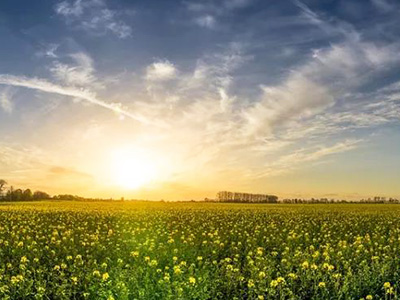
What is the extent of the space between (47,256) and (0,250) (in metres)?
2.23

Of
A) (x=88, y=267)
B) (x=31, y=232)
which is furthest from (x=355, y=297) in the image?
(x=31, y=232)

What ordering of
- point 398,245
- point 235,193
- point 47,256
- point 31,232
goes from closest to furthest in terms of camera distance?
point 47,256, point 398,245, point 31,232, point 235,193

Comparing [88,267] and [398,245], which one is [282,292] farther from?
[398,245]

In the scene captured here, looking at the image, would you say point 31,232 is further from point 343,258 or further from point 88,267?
point 343,258

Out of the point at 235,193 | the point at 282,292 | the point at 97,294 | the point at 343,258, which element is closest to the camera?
the point at 282,292

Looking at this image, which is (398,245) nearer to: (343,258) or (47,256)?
(343,258)

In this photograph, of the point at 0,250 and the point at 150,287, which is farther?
the point at 0,250

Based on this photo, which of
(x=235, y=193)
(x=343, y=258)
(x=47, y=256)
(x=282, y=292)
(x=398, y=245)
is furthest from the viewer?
(x=235, y=193)

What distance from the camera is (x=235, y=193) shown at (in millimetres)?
187875

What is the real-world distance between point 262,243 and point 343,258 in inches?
175

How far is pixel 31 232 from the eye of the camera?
68.0ft

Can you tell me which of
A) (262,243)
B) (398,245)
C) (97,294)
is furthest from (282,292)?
(398,245)

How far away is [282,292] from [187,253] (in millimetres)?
5893

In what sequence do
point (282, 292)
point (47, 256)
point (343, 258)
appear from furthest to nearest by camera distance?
point (47, 256) < point (343, 258) < point (282, 292)
